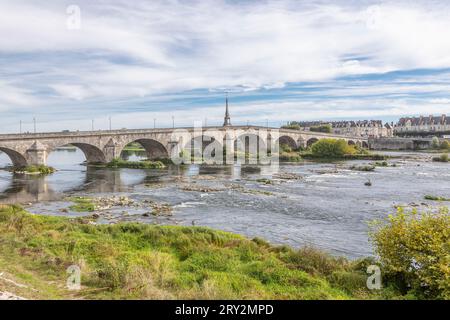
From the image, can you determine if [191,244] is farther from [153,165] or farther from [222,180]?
[153,165]

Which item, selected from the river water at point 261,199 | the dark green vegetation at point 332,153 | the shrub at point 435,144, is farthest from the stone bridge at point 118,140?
the shrub at point 435,144

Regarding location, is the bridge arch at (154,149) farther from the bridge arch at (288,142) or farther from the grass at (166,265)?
the grass at (166,265)

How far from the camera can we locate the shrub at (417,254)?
12078 millimetres

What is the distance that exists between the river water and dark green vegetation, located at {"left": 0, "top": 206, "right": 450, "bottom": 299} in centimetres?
573

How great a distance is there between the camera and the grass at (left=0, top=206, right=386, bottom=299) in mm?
12367

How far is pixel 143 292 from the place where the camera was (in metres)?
11.6

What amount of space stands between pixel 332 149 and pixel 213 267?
96.1 m

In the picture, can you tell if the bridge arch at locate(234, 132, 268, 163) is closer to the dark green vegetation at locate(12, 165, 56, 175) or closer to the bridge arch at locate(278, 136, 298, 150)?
the bridge arch at locate(278, 136, 298, 150)

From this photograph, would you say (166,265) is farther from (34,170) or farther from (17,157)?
(17,157)

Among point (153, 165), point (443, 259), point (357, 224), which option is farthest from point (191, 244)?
point (153, 165)

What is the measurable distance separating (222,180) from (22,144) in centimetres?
3239

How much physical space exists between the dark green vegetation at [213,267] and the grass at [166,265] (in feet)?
0.12

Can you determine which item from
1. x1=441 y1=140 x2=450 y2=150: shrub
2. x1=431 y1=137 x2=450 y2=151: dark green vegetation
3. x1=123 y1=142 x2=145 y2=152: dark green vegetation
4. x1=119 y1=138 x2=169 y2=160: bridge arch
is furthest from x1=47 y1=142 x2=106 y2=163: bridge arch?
x1=441 y1=140 x2=450 y2=150: shrub

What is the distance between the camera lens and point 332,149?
A: 107 meters
